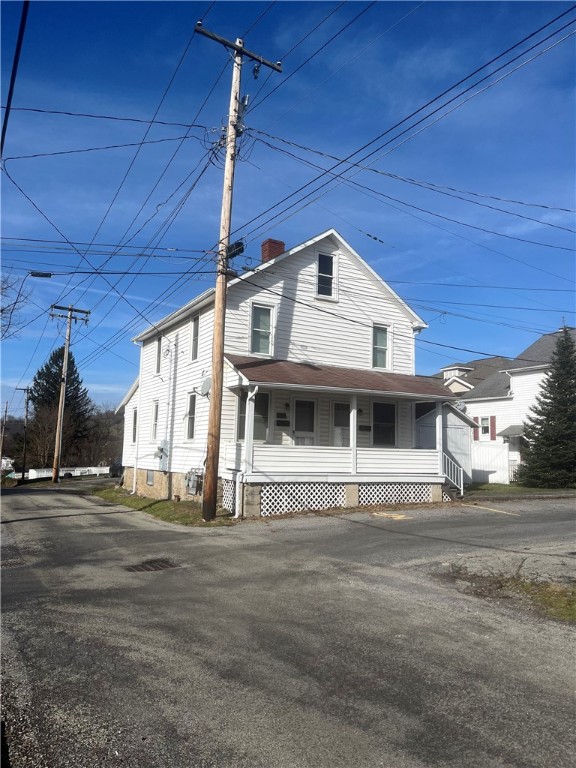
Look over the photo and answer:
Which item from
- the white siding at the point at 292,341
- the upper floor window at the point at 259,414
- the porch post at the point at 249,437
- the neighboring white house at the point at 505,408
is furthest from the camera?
the neighboring white house at the point at 505,408

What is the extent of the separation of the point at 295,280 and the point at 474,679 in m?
17.4

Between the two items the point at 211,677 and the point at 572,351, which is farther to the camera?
the point at 572,351

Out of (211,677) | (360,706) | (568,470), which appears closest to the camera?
(360,706)

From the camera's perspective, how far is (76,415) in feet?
202

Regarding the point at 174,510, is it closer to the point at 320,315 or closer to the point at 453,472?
the point at 320,315

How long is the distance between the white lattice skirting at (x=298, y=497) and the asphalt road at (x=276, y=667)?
647 cm

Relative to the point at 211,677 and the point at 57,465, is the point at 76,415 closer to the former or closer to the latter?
the point at 57,465

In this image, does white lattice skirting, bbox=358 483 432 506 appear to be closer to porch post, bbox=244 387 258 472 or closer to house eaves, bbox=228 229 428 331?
porch post, bbox=244 387 258 472

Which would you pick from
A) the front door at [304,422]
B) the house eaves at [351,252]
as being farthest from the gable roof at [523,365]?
the front door at [304,422]

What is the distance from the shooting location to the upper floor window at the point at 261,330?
66.5 feet

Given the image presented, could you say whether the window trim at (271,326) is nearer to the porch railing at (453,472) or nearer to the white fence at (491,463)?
the porch railing at (453,472)

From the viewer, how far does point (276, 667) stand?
5328 mm

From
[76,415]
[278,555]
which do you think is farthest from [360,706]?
[76,415]

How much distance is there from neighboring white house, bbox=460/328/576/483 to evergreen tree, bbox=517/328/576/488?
1.62 metres
